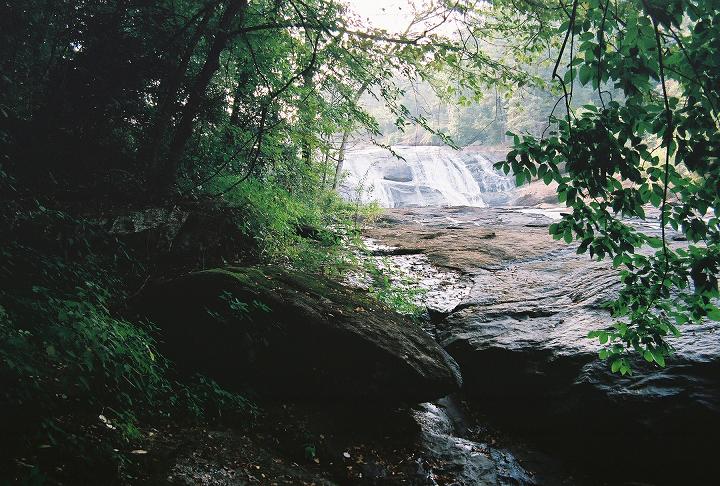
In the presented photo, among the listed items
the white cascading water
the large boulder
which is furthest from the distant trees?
the white cascading water

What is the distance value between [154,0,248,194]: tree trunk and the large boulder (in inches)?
75.8

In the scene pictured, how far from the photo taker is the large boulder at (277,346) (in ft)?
15.3

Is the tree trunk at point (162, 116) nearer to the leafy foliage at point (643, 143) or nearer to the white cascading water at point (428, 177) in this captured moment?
the leafy foliage at point (643, 143)

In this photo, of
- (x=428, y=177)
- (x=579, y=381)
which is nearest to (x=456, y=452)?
(x=579, y=381)

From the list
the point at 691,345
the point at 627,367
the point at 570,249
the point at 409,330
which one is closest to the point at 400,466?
the point at 409,330

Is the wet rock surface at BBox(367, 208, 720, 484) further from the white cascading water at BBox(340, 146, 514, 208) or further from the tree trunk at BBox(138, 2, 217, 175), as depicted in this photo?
the white cascading water at BBox(340, 146, 514, 208)

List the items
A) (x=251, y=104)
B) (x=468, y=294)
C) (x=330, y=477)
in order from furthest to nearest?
(x=468, y=294), (x=251, y=104), (x=330, y=477)

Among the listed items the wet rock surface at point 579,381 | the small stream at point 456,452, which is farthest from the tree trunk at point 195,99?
the wet rock surface at point 579,381

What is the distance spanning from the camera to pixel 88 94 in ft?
17.9

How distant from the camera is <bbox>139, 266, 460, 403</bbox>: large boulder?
15.3ft

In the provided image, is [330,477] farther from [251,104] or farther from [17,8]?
[17,8]

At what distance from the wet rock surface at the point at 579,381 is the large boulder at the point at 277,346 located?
1175mm

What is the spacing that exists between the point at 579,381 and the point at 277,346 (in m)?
3.64

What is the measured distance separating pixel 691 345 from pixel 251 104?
700 centimetres
